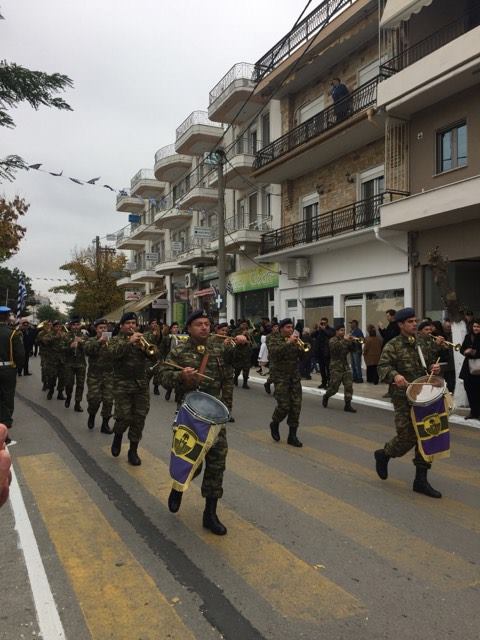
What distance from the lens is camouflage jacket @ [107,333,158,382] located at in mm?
6746

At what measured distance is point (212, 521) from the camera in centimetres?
458

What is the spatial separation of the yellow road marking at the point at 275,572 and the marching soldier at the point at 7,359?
4043 mm

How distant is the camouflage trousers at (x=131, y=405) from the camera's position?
6723 mm

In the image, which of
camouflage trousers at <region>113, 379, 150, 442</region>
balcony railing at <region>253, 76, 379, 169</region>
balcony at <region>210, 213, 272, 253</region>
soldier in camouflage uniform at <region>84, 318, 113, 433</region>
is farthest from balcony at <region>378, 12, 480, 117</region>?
camouflage trousers at <region>113, 379, 150, 442</region>

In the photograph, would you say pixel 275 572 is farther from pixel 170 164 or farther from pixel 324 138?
pixel 170 164

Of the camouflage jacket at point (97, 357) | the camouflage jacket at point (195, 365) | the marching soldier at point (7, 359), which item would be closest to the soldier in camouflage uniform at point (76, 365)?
the camouflage jacket at point (97, 357)

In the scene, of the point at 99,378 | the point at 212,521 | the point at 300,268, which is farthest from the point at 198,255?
the point at 212,521

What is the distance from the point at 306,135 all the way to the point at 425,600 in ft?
65.1

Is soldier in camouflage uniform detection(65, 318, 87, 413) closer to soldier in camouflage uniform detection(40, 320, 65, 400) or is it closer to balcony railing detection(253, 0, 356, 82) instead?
soldier in camouflage uniform detection(40, 320, 65, 400)

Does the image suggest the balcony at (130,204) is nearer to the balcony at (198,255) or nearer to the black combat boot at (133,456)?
the balcony at (198,255)

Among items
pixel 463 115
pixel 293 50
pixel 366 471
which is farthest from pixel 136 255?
pixel 366 471

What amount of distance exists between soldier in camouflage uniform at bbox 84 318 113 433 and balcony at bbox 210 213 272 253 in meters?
15.8

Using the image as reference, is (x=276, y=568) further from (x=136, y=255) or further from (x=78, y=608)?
(x=136, y=255)

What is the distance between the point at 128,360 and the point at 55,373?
21.0ft
